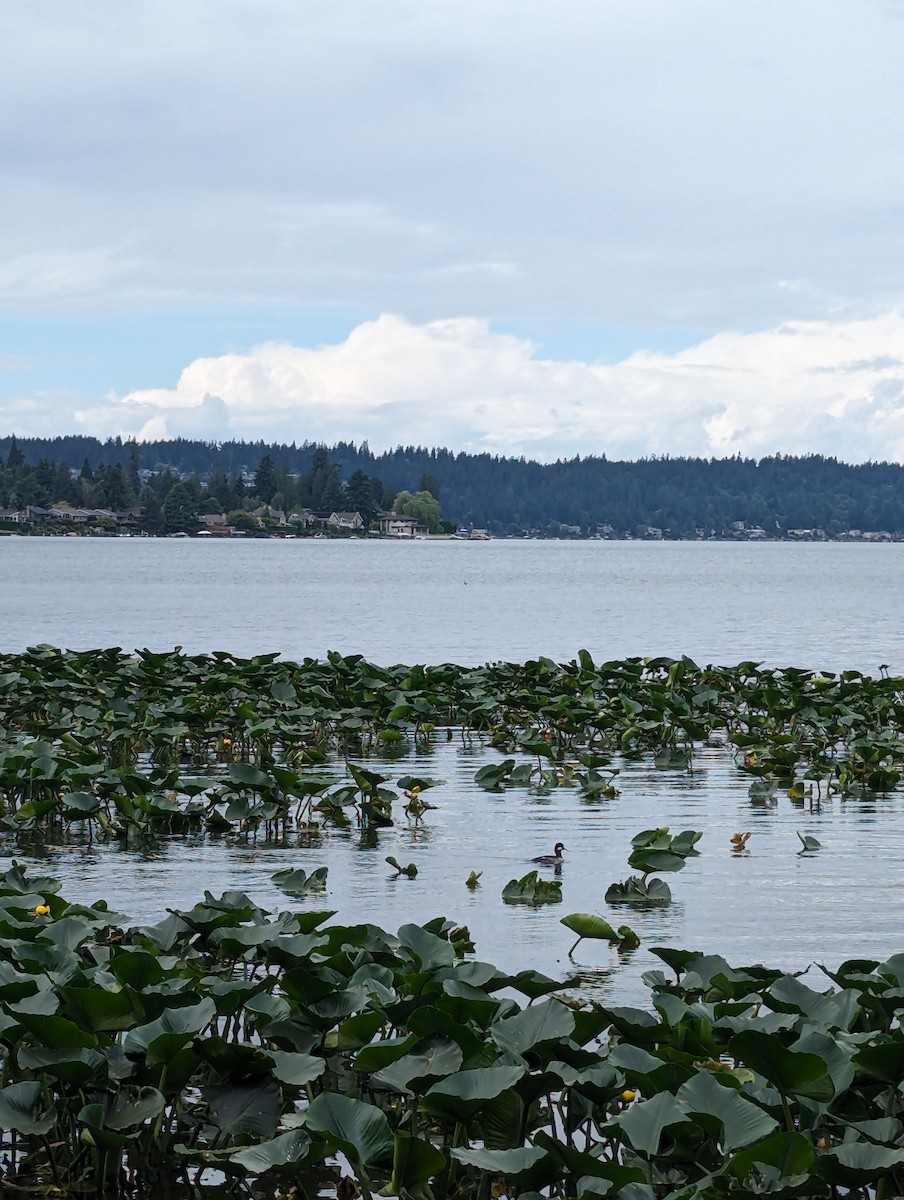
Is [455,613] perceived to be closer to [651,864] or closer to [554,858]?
[554,858]

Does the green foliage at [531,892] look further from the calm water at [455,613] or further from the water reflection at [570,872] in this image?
the calm water at [455,613]

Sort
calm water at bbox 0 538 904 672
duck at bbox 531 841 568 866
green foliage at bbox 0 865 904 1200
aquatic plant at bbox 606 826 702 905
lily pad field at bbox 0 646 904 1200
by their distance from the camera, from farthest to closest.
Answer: calm water at bbox 0 538 904 672 < duck at bbox 531 841 568 866 < aquatic plant at bbox 606 826 702 905 < lily pad field at bbox 0 646 904 1200 < green foliage at bbox 0 865 904 1200

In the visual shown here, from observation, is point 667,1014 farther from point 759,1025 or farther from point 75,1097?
point 75,1097

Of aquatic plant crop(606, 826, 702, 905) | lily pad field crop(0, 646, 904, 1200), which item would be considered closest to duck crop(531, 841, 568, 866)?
lily pad field crop(0, 646, 904, 1200)

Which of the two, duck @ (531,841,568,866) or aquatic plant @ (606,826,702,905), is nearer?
aquatic plant @ (606,826,702,905)

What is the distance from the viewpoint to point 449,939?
28.2 ft

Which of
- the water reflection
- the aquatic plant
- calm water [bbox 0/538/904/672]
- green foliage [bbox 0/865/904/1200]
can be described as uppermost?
green foliage [bbox 0/865/904/1200]

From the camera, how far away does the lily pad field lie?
5102 mm

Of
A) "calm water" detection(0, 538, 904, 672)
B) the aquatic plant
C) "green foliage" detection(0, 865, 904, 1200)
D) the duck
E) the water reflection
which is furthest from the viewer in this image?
"calm water" detection(0, 538, 904, 672)

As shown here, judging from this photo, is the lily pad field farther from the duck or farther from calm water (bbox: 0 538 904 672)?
calm water (bbox: 0 538 904 672)

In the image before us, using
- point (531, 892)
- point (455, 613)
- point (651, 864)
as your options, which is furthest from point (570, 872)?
point (455, 613)

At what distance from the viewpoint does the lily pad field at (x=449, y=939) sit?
5.10m

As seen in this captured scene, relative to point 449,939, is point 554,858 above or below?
below

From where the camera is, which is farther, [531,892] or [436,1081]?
[531,892]
